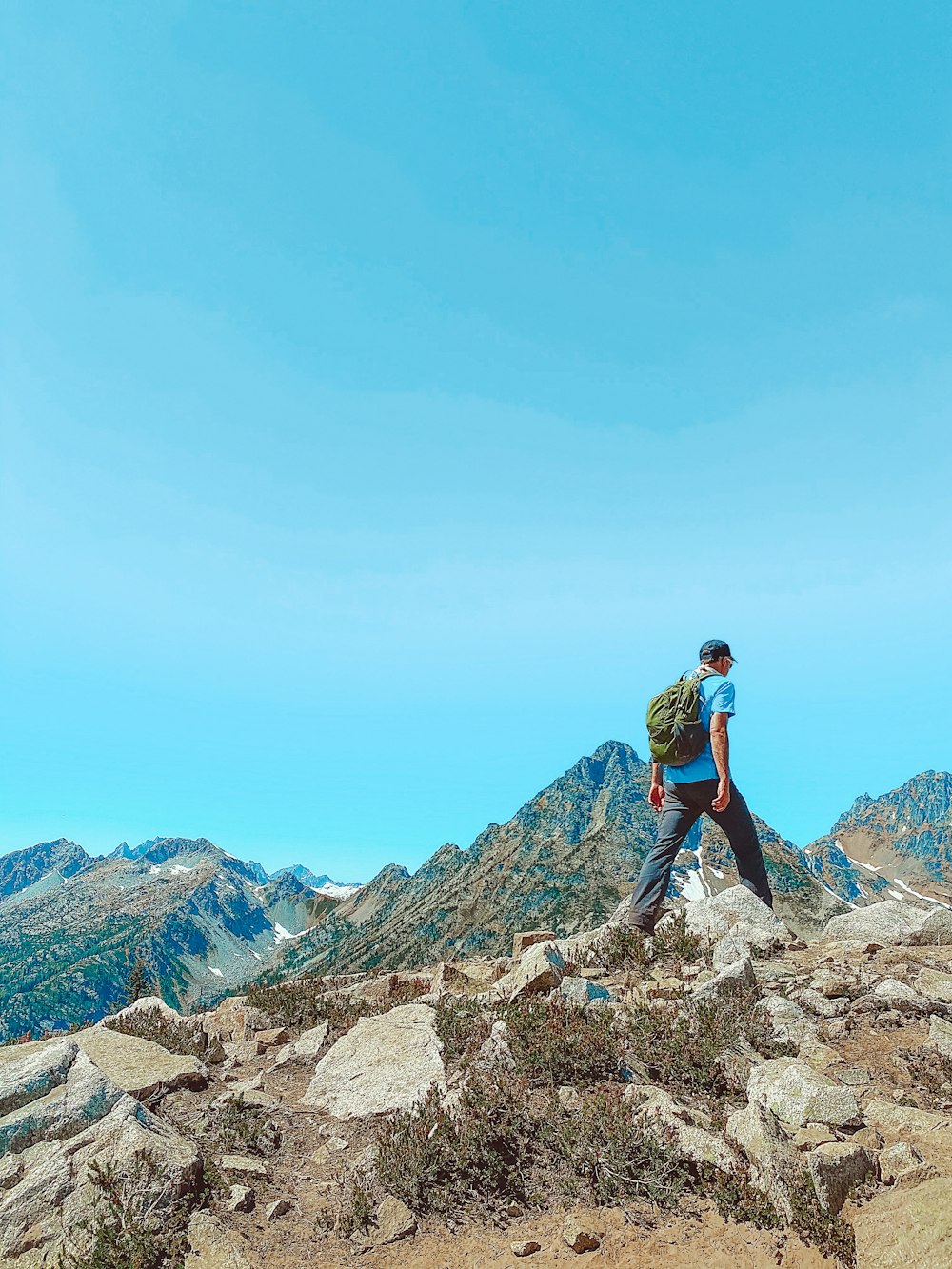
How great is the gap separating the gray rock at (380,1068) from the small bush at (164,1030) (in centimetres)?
186

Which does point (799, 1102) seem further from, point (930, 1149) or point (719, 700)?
point (719, 700)

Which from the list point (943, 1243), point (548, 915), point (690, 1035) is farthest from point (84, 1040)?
point (548, 915)

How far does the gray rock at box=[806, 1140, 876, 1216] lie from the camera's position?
486cm

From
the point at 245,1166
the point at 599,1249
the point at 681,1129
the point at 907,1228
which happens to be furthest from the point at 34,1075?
the point at 907,1228

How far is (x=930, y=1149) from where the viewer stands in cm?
527

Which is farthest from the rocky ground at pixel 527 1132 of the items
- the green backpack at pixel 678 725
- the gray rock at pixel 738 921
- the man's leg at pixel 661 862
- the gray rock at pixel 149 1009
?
the green backpack at pixel 678 725

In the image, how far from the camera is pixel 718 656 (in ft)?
36.8

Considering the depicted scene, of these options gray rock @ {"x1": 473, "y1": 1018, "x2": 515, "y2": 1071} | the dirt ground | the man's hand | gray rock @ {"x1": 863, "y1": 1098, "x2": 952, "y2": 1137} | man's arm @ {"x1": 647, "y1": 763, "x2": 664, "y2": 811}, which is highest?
man's arm @ {"x1": 647, "y1": 763, "x2": 664, "y2": 811}

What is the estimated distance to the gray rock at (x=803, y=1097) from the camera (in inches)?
221

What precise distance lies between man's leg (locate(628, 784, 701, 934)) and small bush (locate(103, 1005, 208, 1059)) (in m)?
6.46

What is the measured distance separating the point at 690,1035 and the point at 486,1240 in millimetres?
2902

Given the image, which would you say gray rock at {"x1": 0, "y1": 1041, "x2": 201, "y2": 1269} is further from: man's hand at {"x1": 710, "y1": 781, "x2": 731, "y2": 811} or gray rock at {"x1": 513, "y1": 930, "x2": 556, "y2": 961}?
man's hand at {"x1": 710, "y1": 781, "x2": 731, "y2": 811}

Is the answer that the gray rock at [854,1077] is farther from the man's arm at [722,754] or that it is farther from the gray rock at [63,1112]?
the gray rock at [63,1112]

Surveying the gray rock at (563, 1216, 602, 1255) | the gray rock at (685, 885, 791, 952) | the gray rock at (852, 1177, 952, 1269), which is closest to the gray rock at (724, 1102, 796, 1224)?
the gray rock at (852, 1177, 952, 1269)
